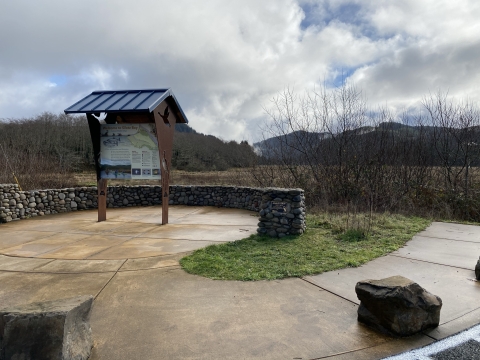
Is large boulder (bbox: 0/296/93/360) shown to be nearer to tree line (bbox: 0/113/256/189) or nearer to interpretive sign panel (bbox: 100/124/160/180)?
interpretive sign panel (bbox: 100/124/160/180)

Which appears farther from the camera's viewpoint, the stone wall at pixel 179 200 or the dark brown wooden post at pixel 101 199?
the dark brown wooden post at pixel 101 199

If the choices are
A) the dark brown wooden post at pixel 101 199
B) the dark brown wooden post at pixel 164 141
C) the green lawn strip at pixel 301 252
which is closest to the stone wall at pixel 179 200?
the green lawn strip at pixel 301 252

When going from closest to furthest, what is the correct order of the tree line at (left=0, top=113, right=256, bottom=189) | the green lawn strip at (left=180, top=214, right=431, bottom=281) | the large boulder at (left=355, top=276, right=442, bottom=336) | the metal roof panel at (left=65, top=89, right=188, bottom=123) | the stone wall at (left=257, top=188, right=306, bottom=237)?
the large boulder at (left=355, top=276, right=442, bottom=336) < the green lawn strip at (left=180, top=214, right=431, bottom=281) < the stone wall at (left=257, top=188, right=306, bottom=237) < the metal roof panel at (left=65, top=89, right=188, bottom=123) < the tree line at (left=0, top=113, right=256, bottom=189)

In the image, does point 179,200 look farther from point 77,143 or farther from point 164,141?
point 77,143

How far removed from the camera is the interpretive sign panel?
367 inches

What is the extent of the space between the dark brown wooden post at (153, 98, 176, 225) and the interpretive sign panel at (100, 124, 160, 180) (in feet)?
0.49

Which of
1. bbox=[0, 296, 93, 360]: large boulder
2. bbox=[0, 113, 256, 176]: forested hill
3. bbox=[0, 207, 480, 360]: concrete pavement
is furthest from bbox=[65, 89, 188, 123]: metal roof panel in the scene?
bbox=[0, 113, 256, 176]: forested hill

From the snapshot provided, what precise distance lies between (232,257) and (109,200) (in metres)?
9.24

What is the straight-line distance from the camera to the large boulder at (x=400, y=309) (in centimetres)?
309

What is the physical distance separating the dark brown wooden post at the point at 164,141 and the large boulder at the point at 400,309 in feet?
22.4

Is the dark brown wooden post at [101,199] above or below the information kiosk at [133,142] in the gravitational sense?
below

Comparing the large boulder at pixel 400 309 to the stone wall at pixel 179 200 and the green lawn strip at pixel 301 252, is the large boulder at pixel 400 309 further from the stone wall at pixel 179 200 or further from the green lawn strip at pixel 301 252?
the stone wall at pixel 179 200

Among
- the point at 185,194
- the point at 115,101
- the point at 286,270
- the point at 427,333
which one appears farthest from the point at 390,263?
the point at 185,194

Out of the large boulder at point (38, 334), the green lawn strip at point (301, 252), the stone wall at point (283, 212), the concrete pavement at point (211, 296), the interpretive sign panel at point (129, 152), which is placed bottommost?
the concrete pavement at point (211, 296)
